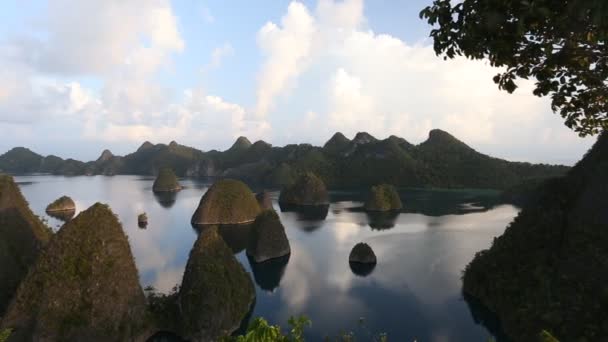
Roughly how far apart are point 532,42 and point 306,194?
93.7 m

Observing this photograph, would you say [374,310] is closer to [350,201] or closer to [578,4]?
[578,4]

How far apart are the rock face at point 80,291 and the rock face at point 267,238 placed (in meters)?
23.4

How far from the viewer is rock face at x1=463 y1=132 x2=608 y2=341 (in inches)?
973

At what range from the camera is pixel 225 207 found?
71.9 m

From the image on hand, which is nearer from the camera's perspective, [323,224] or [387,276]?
[387,276]

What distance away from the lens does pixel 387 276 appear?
41969 mm

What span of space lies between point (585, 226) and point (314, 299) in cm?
2454

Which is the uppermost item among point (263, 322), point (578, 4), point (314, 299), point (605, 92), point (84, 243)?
point (578, 4)

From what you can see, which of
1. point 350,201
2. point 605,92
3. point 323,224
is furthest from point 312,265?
point 350,201

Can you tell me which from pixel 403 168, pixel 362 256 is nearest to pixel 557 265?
pixel 362 256

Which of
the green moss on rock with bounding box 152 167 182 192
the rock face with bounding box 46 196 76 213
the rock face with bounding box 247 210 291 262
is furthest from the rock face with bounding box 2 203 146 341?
the green moss on rock with bounding box 152 167 182 192

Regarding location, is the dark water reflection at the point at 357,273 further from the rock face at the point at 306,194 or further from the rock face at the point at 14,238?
the rock face at the point at 14,238

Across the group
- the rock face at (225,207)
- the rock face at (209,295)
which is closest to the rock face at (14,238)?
the rock face at (209,295)

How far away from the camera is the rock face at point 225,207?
235 ft
